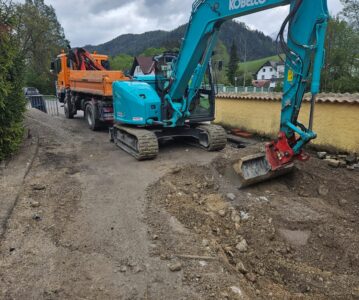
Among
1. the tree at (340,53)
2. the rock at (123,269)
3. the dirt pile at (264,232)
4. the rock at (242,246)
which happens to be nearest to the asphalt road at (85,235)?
the rock at (123,269)

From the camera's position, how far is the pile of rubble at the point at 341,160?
20.7ft

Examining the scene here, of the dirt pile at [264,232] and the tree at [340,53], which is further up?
the tree at [340,53]

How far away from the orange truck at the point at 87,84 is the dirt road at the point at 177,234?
3549 mm

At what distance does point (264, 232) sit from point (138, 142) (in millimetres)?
3359

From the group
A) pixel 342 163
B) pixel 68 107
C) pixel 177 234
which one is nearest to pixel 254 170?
pixel 177 234

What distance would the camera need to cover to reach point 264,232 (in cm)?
383

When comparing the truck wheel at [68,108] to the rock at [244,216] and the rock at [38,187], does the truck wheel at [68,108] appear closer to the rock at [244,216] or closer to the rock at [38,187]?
the rock at [38,187]

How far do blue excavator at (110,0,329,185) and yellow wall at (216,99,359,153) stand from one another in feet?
→ 8.40

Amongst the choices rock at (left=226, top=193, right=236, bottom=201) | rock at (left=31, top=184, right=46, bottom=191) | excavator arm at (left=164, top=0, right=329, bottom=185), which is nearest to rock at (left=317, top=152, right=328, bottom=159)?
excavator arm at (left=164, top=0, right=329, bottom=185)

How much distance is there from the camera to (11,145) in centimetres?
650

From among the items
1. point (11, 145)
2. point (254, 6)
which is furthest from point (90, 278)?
point (11, 145)

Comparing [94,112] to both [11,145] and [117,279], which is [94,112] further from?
[117,279]

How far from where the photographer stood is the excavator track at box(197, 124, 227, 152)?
22.9 ft

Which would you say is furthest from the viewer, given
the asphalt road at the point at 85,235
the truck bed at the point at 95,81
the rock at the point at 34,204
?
the truck bed at the point at 95,81
